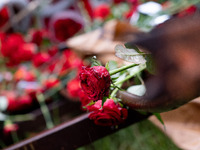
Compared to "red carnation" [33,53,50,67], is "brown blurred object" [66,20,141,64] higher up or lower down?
higher up

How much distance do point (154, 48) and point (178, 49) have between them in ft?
0.07

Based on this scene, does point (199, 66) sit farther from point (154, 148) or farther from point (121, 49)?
point (154, 148)

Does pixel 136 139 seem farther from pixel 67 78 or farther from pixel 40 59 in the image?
pixel 40 59

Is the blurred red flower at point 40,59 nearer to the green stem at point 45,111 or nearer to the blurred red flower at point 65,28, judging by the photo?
the green stem at point 45,111

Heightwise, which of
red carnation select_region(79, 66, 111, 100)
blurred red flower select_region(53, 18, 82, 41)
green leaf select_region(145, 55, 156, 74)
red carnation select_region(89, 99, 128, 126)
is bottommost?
blurred red flower select_region(53, 18, 82, 41)

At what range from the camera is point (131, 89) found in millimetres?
315

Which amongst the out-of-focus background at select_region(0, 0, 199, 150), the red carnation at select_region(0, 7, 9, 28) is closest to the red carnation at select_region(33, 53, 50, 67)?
the out-of-focus background at select_region(0, 0, 199, 150)

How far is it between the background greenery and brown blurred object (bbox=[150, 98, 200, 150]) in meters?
0.02

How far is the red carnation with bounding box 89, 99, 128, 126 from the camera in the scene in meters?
0.29

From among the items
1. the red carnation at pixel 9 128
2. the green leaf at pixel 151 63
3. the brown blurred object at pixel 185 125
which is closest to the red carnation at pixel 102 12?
the red carnation at pixel 9 128

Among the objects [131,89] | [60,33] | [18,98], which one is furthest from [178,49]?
[60,33]

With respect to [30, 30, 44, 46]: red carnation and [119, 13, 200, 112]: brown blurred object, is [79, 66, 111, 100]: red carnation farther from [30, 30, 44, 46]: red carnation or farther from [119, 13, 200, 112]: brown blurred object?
[30, 30, 44, 46]: red carnation

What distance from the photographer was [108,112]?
295mm

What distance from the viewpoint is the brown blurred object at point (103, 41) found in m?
0.60
